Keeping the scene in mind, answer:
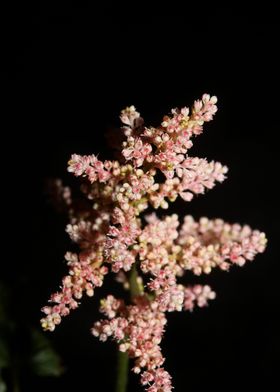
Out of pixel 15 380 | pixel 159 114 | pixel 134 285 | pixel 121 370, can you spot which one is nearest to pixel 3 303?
pixel 15 380

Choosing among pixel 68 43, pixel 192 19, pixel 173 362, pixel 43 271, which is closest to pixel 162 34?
pixel 192 19

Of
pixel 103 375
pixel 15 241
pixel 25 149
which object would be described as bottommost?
pixel 103 375

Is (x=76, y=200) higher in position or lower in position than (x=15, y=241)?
lower

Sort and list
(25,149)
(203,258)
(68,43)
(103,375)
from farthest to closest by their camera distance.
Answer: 1. (68,43)
2. (25,149)
3. (103,375)
4. (203,258)

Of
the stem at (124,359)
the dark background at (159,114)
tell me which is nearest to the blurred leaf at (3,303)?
the stem at (124,359)

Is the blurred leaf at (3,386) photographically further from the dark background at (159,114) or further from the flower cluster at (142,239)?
the dark background at (159,114)

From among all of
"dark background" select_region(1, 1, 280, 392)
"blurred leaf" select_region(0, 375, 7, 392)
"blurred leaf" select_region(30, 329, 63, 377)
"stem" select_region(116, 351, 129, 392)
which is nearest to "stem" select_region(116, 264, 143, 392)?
"stem" select_region(116, 351, 129, 392)

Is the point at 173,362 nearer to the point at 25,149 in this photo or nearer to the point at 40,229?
the point at 40,229
